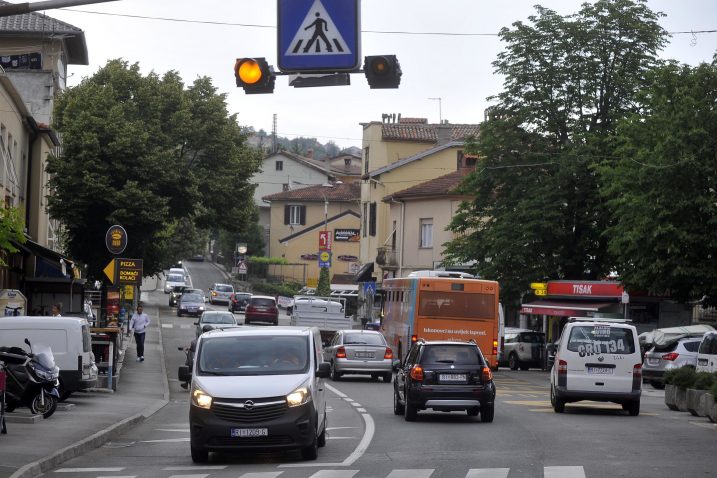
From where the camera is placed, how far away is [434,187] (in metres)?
69.1

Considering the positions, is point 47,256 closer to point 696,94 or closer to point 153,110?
point 153,110

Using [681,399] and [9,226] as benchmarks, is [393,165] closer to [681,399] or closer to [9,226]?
[681,399]

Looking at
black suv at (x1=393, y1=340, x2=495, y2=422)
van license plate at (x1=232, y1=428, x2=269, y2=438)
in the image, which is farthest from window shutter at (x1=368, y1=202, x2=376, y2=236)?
van license plate at (x1=232, y1=428, x2=269, y2=438)

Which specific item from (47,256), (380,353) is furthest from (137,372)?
(380,353)

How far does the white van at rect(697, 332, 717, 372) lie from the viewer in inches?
1140

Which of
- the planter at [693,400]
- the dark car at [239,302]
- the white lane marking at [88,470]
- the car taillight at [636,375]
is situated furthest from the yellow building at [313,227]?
the white lane marking at [88,470]

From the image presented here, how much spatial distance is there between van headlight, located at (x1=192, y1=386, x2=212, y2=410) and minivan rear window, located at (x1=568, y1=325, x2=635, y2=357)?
11.1 m

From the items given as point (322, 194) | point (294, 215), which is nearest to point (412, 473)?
point (322, 194)

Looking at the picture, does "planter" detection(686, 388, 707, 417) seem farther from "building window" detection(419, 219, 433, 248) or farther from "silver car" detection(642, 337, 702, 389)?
"building window" detection(419, 219, 433, 248)

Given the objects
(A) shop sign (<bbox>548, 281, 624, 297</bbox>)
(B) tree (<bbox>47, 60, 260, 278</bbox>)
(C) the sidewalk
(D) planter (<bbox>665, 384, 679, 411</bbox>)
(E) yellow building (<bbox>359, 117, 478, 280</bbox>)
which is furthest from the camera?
(E) yellow building (<bbox>359, 117, 478, 280</bbox>)

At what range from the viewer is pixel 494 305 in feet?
122

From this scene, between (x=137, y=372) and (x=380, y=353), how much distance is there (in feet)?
26.7

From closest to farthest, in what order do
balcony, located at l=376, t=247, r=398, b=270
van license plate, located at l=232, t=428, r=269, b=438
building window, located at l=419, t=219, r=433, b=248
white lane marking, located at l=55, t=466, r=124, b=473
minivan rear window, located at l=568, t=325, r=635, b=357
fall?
white lane marking, located at l=55, t=466, r=124, b=473
van license plate, located at l=232, t=428, r=269, b=438
minivan rear window, located at l=568, t=325, r=635, b=357
building window, located at l=419, t=219, r=433, b=248
balcony, located at l=376, t=247, r=398, b=270

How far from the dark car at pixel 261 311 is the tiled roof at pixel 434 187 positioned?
410 inches
